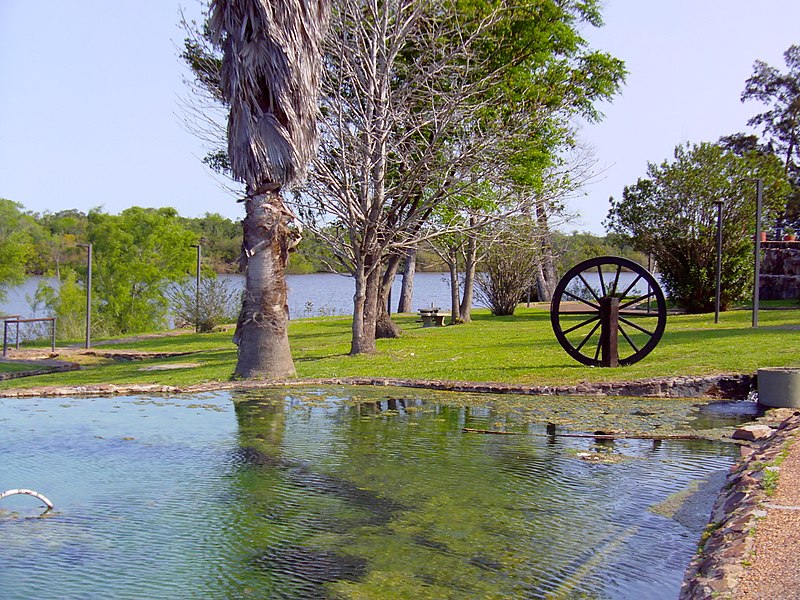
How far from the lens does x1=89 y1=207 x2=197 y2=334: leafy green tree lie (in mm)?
44156

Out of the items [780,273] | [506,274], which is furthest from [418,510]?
[780,273]

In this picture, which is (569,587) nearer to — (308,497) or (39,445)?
(308,497)

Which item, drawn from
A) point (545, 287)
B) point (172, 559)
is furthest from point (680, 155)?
point (172, 559)

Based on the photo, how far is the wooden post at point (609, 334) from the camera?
48.1ft

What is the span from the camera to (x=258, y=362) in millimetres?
14438

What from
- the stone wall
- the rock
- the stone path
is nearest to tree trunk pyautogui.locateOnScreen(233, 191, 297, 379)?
the rock

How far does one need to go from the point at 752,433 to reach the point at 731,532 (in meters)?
3.97

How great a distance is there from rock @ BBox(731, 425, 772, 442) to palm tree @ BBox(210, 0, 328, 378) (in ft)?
25.0

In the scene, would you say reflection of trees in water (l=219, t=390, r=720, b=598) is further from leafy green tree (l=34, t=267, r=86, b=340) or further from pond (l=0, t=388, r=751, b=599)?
leafy green tree (l=34, t=267, r=86, b=340)

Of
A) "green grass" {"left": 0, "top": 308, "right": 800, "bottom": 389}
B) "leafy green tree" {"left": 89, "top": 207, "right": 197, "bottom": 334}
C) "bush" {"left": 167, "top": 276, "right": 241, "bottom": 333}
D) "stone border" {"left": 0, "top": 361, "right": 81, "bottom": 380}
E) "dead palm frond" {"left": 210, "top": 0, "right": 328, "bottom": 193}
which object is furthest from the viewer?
"leafy green tree" {"left": 89, "top": 207, "right": 197, "bottom": 334}

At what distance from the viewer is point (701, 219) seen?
28.3 metres

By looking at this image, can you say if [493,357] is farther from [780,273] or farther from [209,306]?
[780,273]

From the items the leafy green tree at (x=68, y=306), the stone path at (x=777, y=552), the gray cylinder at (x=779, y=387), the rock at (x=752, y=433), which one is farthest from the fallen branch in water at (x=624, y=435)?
the leafy green tree at (x=68, y=306)

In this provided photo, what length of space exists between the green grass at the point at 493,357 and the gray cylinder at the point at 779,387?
152 cm
